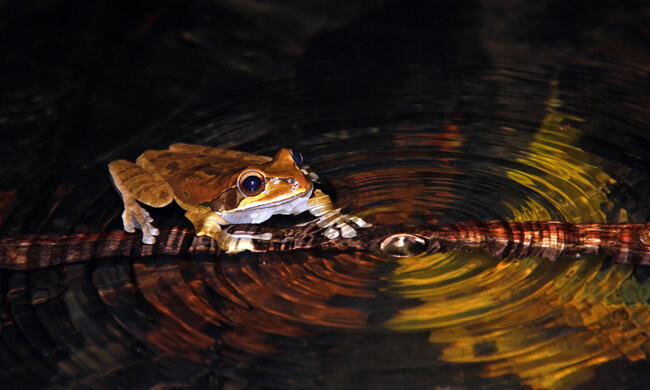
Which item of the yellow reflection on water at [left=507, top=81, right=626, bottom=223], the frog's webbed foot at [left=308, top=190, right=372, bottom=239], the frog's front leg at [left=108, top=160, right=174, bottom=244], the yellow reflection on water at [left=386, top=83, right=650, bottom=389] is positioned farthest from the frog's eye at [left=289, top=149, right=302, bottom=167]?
the yellow reflection on water at [left=507, top=81, right=626, bottom=223]

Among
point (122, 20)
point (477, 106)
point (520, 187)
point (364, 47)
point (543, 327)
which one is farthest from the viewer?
point (122, 20)

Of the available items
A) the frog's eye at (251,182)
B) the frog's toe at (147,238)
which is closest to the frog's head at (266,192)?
the frog's eye at (251,182)

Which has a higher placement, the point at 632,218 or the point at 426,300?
the point at 632,218

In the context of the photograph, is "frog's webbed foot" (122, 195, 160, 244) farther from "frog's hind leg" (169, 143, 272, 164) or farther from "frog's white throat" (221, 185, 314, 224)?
"frog's hind leg" (169, 143, 272, 164)

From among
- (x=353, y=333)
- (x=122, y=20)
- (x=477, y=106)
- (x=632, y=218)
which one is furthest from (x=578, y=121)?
(x=122, y=20)

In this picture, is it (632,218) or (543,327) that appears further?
(632,218)

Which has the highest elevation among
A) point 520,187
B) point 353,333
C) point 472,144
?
point 472,144

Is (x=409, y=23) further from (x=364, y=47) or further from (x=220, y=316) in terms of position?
(x=220, y=316)

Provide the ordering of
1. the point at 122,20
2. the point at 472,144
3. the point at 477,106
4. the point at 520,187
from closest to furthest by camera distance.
Answer: the point at 520,187, the point at 472,144, the point at 477,106, the point at 122,20
